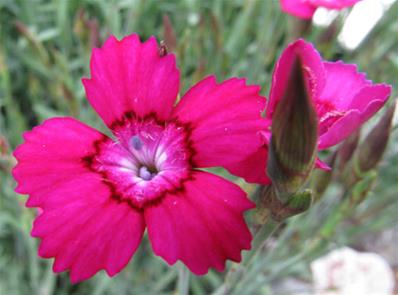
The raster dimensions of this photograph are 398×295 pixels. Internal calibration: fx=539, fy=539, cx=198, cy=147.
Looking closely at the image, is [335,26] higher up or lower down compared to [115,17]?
higher up

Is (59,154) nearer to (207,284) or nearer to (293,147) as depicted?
(293,147)

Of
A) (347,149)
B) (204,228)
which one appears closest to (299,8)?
(347,149)

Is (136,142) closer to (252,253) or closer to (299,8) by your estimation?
(252,253)

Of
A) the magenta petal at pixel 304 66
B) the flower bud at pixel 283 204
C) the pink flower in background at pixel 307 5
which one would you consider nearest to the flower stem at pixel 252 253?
the flower bud at pixel 283 204

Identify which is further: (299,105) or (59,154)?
(59,154)

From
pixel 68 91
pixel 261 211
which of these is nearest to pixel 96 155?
pixel 261 211

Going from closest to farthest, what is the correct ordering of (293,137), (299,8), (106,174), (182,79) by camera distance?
1. (293,137)
2. (106,174)
3. (299,8)
4. (182,79)
